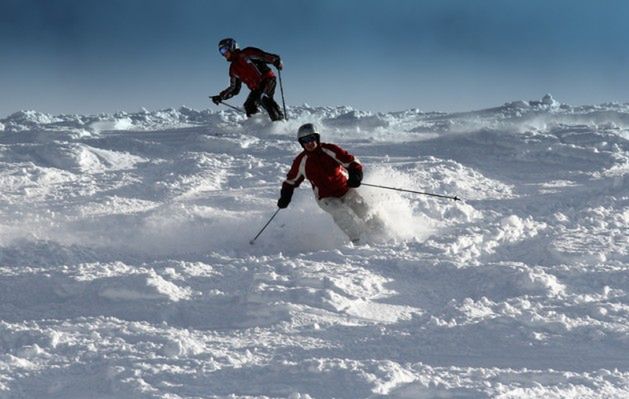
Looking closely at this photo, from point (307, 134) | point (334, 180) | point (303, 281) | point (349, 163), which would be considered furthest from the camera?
point (334, 180)

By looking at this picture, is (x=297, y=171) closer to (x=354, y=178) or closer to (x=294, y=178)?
(x=294, y=178)

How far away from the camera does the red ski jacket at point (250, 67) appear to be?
1374cm

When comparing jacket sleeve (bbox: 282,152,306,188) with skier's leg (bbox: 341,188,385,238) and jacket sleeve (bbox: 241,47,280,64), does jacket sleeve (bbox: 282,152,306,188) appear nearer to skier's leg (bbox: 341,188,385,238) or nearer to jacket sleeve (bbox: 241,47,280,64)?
skier's leg (bbox: 341,188,385,238)

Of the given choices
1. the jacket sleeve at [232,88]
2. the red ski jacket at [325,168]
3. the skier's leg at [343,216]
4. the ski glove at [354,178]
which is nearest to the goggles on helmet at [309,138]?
the red ski jacket at [325,168]

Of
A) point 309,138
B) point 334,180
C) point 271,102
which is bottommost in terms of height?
Result: point 334,180

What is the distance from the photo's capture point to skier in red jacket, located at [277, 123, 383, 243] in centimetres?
705

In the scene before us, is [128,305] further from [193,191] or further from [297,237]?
[193,191]

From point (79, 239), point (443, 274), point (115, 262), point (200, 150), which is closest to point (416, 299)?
point (443, 274)

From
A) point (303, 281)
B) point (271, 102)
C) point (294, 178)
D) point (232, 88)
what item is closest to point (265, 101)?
point (271, 102)

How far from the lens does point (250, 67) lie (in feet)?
45.3

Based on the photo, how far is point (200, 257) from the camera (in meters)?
6.86

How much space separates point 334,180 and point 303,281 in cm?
150

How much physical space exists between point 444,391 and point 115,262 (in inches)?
147

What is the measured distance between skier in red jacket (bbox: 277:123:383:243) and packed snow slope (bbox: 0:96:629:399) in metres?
0.31
